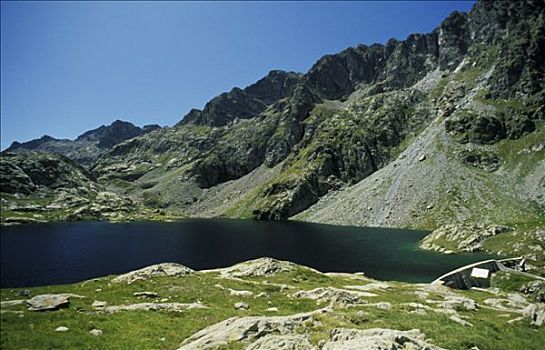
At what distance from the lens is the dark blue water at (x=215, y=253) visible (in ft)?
265

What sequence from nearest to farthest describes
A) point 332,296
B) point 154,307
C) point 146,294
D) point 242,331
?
point 242,331, point 154,307, point 146,294, point 332,296

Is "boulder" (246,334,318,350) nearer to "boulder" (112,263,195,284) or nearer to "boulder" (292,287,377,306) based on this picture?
"boulder" (292,287,377,306)

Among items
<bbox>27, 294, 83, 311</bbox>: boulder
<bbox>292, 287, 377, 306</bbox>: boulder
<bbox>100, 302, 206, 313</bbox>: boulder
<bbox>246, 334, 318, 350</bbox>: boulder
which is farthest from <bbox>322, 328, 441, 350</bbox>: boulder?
<bbox>27, 294, 83, 311</bbox>: boulder

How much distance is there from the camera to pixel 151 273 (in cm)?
4656

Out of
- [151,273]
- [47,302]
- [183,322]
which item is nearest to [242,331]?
[183,322]

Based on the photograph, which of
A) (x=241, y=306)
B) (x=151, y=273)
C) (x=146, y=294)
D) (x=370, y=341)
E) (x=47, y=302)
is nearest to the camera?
(x=370, y=341)

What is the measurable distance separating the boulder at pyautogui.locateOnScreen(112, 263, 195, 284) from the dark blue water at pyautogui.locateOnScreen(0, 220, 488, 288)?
91.2 feet

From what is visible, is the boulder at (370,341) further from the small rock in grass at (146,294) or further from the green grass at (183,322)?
the small rock in grass at (146,294)

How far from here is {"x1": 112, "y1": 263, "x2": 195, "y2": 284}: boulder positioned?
4450 cm

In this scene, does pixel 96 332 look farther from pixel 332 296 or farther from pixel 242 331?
pixel 332 296

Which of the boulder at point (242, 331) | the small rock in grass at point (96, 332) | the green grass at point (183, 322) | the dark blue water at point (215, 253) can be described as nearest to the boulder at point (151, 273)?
the green grass at point (183, 322)

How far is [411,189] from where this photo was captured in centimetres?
19075

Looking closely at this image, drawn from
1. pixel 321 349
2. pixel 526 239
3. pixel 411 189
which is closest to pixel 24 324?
pixel 321 349

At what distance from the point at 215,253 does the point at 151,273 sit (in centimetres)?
7040
